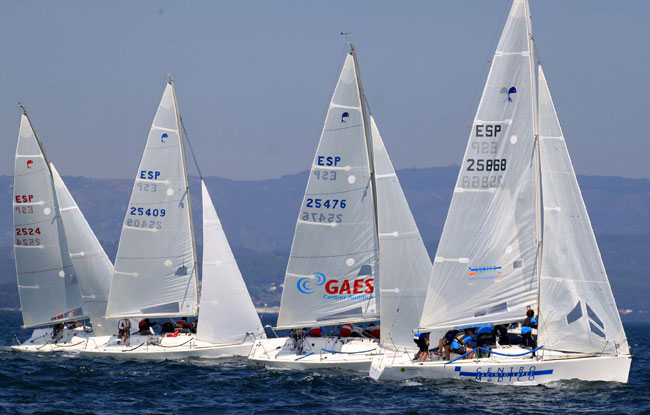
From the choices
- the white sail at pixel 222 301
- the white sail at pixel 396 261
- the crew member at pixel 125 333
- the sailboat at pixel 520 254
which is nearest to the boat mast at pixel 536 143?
the sailboat at pixel 520 254

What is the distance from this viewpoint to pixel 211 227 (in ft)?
120

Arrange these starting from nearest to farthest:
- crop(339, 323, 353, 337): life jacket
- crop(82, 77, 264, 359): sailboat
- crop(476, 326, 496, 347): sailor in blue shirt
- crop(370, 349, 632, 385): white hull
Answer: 1. crop(370, 349, 632, 385): white hull
2. crop(476, 326, 496, 347): sailor in blue shirt
3. crop(339, 323, 353, 337): life jacket
4. crop(82, 77, 264, 359): sailboat

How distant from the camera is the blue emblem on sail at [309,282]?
32656 mm

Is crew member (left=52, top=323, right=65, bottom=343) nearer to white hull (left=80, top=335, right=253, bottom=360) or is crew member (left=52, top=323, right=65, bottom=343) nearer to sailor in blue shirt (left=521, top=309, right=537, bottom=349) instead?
white hull (left=80, top=335, right=253, bottom=360)

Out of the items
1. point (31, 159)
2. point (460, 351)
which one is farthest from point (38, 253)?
point (460, 351)

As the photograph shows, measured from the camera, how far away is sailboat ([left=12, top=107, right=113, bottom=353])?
132ft

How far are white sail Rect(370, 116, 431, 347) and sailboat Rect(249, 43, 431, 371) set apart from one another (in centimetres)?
3

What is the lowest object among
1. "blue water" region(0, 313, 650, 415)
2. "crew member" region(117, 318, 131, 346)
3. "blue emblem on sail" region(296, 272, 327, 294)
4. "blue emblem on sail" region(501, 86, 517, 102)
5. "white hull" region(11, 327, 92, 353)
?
"blue water" region(0, 313, 650, 415)

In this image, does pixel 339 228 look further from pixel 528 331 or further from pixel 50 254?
pixel 50 254

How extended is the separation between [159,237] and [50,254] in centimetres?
593

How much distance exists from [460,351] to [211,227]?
12.5 m

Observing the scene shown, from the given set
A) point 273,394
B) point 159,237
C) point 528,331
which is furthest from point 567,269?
point 159,237

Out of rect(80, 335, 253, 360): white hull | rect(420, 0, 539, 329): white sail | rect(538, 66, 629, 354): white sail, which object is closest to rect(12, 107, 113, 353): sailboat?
rect(80, 335, 253, 360): white hull

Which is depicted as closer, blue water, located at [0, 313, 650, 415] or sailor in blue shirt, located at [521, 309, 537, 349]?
blue water, located at [0, 313, 650, 415]
